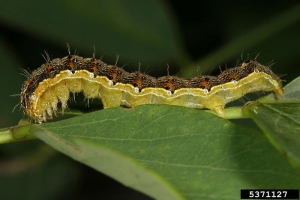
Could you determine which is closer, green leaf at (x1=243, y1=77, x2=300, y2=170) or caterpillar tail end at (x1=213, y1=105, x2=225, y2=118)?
green leaf at (x1=243, y1=77, x2=300, y2=170)

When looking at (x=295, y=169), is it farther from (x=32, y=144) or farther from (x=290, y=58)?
(x=32, y=144)

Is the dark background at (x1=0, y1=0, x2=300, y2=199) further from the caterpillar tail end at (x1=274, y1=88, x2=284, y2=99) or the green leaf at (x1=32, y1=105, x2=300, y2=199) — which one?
the green leaf at (x1=32, y1=105, x2=300, y2=199)

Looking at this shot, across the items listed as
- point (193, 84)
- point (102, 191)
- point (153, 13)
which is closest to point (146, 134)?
point (193, 84)

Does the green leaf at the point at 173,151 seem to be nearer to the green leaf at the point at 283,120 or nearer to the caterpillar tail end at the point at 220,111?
the green leaf at the point at 283,120

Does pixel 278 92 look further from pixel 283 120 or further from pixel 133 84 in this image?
pixel 133 84

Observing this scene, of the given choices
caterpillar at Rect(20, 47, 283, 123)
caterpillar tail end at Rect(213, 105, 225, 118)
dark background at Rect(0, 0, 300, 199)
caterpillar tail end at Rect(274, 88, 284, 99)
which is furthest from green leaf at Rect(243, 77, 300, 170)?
dark background at Rect(0, 0, 300, 199)
